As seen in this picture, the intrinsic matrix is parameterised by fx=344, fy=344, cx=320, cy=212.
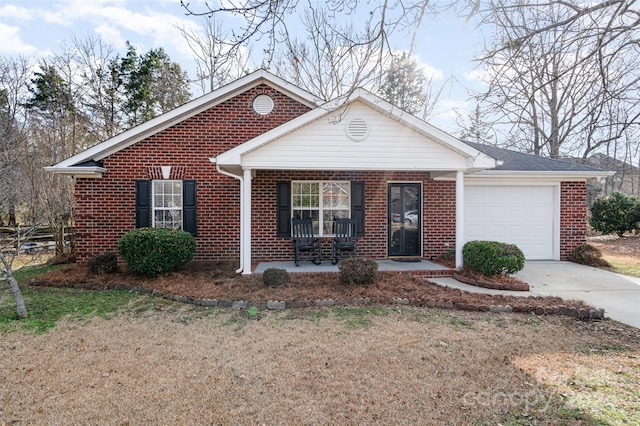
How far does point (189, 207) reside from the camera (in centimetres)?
920

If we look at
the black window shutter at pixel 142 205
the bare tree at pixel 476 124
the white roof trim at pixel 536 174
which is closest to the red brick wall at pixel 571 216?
the white roof trim at pixel 536 174

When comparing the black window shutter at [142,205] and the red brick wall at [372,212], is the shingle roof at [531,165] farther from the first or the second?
the black window shutter at [142,205]

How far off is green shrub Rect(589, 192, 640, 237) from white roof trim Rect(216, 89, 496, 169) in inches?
489

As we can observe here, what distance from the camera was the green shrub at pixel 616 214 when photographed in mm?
15469

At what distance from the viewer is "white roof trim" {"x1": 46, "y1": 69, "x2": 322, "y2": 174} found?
28.1ft

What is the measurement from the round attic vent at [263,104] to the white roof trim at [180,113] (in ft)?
1.20

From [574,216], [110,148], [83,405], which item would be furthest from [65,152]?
[574,216]

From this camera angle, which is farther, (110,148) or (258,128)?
(258,128)

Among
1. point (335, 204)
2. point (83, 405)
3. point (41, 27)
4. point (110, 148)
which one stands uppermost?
point (41, 27)

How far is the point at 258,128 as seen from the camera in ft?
31.6

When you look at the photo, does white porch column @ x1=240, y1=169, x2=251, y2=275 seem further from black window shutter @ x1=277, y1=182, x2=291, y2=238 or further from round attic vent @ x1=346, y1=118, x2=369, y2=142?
round attic vent @ x1=346, y1=118, x2=369, y2=142

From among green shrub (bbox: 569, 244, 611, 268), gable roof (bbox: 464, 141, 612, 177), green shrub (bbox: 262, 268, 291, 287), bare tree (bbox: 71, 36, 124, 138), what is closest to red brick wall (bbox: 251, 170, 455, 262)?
gable roof (bbox: 464, 141, 612, 177)

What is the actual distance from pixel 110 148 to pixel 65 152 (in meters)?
6.66

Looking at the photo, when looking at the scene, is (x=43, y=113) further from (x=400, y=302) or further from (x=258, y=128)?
(x=400, y=302)
